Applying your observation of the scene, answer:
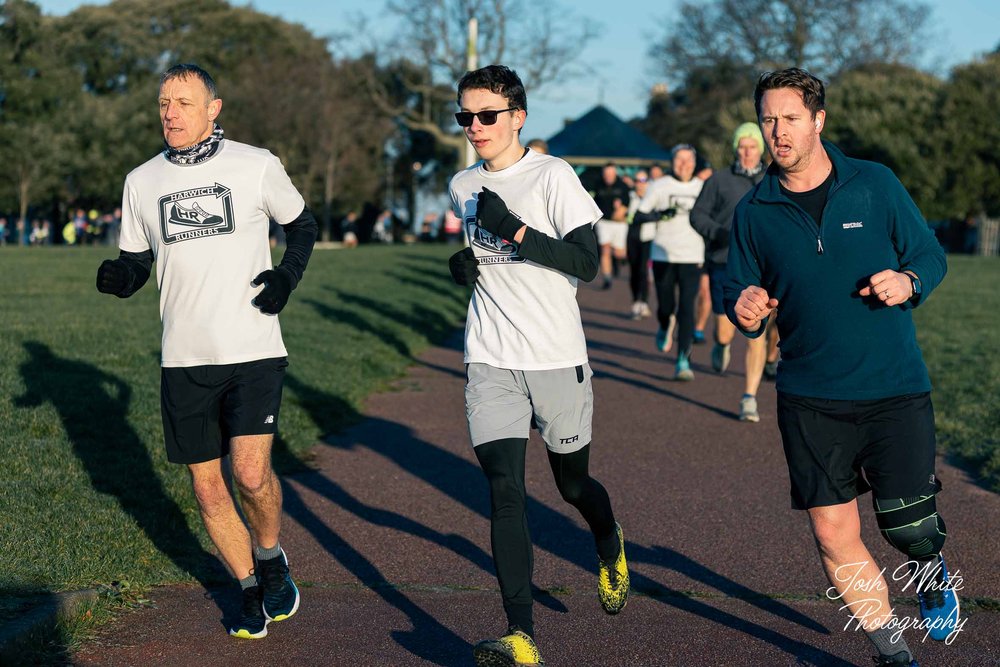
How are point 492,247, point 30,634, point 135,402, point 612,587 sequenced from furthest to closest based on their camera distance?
1. point 135,402
2. point 612,587
3. point 492,247
4. point 30,634

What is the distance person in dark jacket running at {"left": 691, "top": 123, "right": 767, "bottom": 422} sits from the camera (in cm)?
927

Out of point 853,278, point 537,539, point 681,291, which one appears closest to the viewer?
point 853,278

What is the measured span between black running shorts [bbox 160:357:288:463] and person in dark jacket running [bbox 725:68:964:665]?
1837 mm

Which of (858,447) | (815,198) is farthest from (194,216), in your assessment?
(858,447)

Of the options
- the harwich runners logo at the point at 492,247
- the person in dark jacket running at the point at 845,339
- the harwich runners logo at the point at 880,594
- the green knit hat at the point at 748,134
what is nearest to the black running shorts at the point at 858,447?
the person in dark jacket running at the point at 845,339

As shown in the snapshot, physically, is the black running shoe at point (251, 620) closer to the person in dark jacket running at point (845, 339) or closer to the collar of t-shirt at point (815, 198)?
the person in dark jacket running at point (845, 339)

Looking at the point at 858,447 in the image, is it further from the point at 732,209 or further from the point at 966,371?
the point at 966,371

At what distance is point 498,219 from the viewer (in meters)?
4.30

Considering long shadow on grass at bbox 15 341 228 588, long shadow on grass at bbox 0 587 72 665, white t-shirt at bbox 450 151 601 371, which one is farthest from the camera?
long shadow on grass at bbox 15 341 228 588

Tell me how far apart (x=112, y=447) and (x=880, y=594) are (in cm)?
490

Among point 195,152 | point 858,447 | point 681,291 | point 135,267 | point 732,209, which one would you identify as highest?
point 195,152

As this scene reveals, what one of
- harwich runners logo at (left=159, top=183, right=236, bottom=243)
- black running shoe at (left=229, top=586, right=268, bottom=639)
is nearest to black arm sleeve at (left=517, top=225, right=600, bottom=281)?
harwich runners logo at (left=159, top=183, right=236, bottom=243)

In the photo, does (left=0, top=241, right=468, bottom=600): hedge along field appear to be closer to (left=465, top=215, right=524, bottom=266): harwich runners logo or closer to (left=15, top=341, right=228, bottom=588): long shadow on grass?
(left=15, top=341, right=228, bottom=588): long shadow on grass

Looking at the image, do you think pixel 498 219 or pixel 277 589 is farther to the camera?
pixel 277 589
